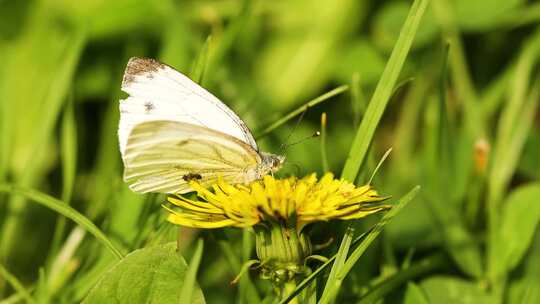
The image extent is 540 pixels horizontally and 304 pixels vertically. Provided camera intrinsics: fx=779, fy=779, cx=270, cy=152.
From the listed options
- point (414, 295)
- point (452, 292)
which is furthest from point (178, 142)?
point (452, 292)

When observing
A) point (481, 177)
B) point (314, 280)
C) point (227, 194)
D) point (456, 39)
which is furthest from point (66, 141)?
point (456, 39)

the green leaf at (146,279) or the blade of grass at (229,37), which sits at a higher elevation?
the blade of grass at (229,37)

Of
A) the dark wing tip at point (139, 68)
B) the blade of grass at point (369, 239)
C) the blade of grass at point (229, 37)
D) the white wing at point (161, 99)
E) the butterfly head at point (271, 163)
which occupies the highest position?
the blade of grass at point (229, 37)

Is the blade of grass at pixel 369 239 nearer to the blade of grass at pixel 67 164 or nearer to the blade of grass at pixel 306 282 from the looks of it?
the blade of grass at pixel 306 282

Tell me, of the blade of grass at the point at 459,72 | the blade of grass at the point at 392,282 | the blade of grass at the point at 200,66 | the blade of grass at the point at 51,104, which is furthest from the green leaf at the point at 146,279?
the blade of grass at the point at 459,72

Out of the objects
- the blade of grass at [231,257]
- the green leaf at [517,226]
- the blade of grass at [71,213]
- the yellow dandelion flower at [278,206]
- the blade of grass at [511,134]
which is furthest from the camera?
the blade of grass at [511,134]

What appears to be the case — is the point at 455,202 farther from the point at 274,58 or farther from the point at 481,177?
the point at 274,58
